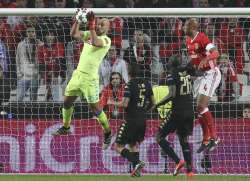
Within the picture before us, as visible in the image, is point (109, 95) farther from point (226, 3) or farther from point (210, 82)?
point (226, 3)

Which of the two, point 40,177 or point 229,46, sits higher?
point 229,46

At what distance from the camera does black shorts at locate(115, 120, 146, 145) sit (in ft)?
53.9

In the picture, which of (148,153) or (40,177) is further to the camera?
(148,153)

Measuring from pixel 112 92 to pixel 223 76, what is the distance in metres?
2.09

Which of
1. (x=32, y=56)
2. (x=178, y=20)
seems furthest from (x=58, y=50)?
(x=178, y=20)

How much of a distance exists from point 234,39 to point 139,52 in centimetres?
182

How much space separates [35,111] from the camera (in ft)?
56.8

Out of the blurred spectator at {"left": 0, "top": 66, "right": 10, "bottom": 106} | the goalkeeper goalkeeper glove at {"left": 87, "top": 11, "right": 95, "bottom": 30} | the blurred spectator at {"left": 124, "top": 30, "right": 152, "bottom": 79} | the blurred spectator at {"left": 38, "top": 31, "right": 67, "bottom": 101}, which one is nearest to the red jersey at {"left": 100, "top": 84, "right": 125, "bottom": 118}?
the blurred spectator at {"left": 124, "top": 30, "right": 152, "bottom": 79}

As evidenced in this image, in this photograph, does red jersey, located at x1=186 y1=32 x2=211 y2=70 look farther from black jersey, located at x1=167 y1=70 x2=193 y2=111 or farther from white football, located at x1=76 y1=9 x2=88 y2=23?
white football, located at x1=76 y1=9 x2=88 y2=23

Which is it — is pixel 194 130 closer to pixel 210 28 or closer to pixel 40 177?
pixel 210 28

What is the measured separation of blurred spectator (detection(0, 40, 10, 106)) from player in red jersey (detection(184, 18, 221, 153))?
345 cm

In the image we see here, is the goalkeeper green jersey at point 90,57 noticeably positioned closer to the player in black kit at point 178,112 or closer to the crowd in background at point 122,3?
the player in black kit at point 178,112

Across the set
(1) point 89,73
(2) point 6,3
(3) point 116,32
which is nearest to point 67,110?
(1) point 89,73

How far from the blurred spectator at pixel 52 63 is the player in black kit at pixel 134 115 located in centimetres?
144
